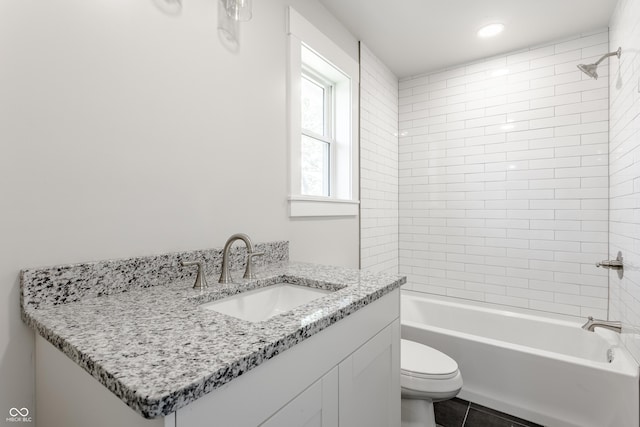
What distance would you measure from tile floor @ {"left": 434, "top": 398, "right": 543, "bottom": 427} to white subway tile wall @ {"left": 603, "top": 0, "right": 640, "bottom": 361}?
0.75m

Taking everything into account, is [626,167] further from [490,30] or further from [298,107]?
[298,107]

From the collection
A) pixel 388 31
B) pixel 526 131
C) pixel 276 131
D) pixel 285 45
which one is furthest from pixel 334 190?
pixel 526 131

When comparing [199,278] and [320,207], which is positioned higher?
[320,207]

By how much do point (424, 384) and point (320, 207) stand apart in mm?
1091

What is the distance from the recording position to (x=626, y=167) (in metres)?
1.70

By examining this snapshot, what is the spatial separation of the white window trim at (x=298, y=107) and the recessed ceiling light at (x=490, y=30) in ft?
3.14

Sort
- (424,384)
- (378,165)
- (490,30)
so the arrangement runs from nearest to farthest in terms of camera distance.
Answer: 1. (424,384)
2. (490,30)
3. (378,165)

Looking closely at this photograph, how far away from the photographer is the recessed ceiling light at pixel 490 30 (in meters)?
2.19

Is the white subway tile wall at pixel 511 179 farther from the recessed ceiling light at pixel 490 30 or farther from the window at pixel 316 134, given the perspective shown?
the window at pixel 316 134

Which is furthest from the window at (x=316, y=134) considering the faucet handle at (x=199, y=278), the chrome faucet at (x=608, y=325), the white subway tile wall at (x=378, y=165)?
the chrome faucet at (x=608, y=325)

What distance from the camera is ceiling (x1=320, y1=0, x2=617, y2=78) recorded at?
6.50 ft

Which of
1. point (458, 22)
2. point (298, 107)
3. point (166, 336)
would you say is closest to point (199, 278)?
point (166, 336)

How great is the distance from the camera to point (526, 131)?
2.46m

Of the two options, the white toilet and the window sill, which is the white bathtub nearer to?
the white toilet
